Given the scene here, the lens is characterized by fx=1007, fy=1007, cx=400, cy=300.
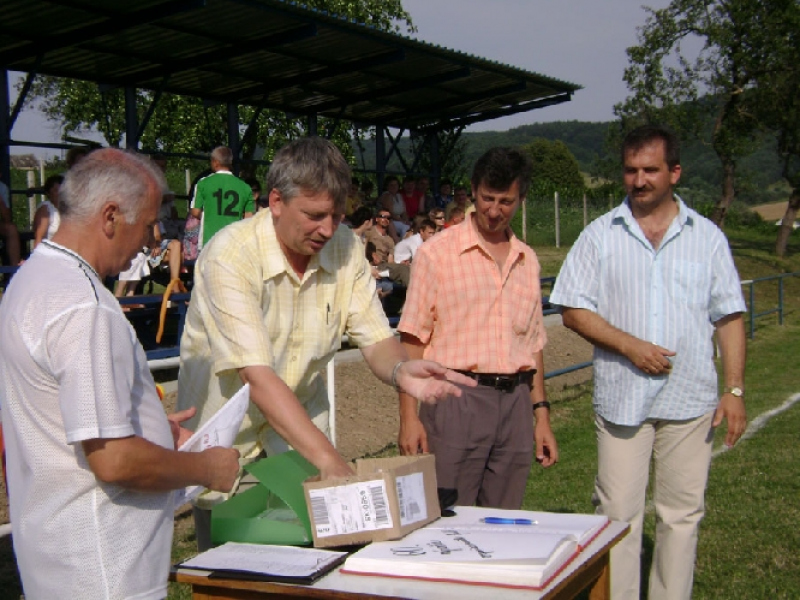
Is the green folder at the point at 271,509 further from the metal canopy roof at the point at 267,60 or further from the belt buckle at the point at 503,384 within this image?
the metal canopy roof at the point at 267,60

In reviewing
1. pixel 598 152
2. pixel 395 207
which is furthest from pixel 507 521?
pixel 598 152

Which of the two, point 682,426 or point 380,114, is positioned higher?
point 380,114

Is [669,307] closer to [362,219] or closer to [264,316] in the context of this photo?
[264,316]

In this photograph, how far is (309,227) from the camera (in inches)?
131

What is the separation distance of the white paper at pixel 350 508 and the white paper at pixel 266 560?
0.08m

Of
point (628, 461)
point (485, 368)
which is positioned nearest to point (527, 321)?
point (485, 368)

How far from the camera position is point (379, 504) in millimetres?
2820

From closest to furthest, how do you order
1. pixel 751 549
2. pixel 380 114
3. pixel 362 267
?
pixel 362 267 < pixel 751 549 < pixel 380 114

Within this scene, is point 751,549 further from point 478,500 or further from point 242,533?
point 242,533

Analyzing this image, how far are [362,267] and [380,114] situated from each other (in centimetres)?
1505

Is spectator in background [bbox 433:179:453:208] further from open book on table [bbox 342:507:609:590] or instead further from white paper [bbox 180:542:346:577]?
white paper [bbox 180:542:346:577]

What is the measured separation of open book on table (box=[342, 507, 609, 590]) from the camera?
2.57m

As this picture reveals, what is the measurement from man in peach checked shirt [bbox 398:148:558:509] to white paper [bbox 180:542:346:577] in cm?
160

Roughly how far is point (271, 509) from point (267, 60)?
11.6 meters
